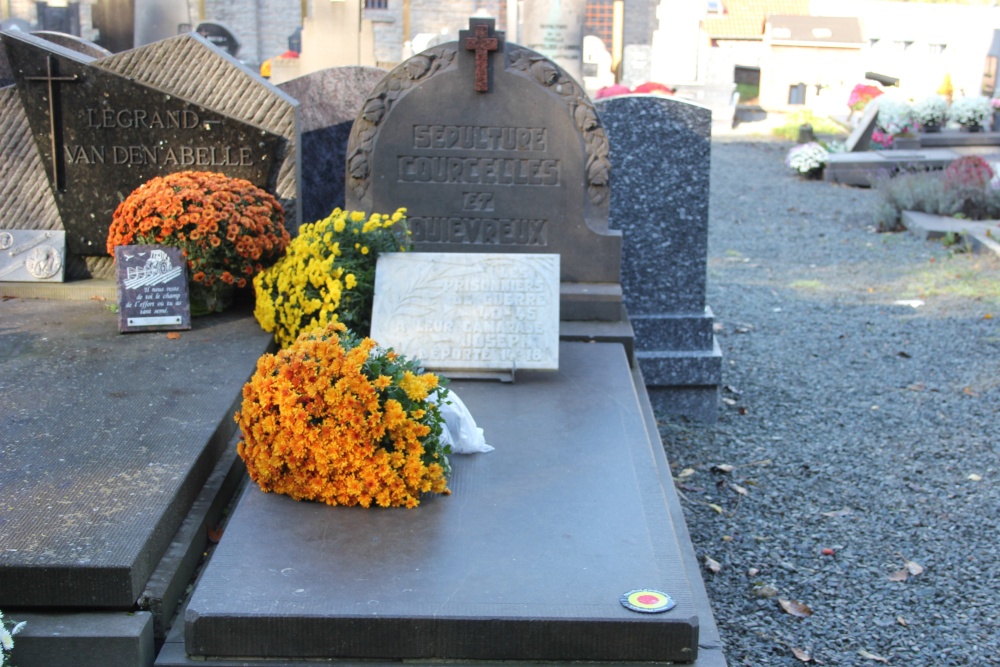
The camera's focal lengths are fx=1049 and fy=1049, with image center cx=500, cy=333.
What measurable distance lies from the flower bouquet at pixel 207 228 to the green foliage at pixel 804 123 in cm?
1736

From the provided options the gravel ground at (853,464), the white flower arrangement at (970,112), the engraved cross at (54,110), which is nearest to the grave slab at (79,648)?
the gravel ground at (853,464)

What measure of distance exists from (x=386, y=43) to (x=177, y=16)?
19.2 m

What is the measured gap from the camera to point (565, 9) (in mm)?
14805

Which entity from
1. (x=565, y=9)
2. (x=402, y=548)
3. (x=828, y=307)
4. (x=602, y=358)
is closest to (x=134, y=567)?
(x=402, y=548)

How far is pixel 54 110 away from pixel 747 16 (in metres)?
36.7

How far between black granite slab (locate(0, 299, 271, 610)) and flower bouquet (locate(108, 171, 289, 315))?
190 millimetres

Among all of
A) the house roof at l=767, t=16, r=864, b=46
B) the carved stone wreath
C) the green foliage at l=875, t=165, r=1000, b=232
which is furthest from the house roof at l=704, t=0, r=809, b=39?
the carved stone wreath

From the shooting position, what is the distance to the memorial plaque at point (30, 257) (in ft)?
17.4

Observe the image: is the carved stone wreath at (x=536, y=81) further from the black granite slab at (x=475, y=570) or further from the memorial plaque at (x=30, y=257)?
the black granite slab at (x=475, y=570)

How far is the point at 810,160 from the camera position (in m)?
15.2

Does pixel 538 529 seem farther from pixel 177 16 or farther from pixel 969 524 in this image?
pixel 177 16

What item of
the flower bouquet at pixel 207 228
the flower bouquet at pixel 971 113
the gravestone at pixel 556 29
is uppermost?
the gravestone at pixel 556 29

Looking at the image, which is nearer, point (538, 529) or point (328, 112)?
point (538, 529)

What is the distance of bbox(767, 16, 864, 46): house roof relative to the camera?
29219mm
